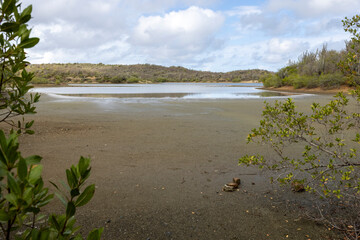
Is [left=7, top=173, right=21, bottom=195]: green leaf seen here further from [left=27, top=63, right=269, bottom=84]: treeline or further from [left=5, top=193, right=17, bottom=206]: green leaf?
[left=27, top=63, right=269, bottom=84]: treeline

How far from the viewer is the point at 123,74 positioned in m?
84.4

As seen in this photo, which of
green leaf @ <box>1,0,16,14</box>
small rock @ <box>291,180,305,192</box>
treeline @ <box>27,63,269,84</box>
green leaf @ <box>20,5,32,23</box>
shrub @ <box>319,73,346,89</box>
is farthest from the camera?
treeline @ <box>27,63,269,84</box>

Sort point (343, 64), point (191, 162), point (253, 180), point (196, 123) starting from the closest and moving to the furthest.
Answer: point (343, 64) < point (253, 180) < point (191, 162) < point (196, 123)

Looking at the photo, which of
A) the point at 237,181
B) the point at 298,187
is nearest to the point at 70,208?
the point at 237,181

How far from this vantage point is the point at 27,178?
1.00 metres

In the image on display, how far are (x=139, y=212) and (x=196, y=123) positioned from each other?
8066 mm

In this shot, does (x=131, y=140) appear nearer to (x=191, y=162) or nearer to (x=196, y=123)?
(x=191, y=162)

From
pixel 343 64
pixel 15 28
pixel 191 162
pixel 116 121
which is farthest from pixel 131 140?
pixel 15 28

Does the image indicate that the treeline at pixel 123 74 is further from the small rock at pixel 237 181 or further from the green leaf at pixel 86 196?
the green leaf at pixel 86 196

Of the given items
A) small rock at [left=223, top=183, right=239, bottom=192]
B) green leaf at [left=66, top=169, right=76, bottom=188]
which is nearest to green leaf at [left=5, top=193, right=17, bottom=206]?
green leaf at [left=66, top=169, right=76, bottom=188]

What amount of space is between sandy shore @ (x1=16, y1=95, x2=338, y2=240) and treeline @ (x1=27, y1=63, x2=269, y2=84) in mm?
50650

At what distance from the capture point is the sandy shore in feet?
12.4

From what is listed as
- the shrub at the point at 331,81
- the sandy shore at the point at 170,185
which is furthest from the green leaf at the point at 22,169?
the shrub at the point at 331,81

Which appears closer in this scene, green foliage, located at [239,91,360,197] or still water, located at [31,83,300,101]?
green foliage, located at [239,91,360,197]
